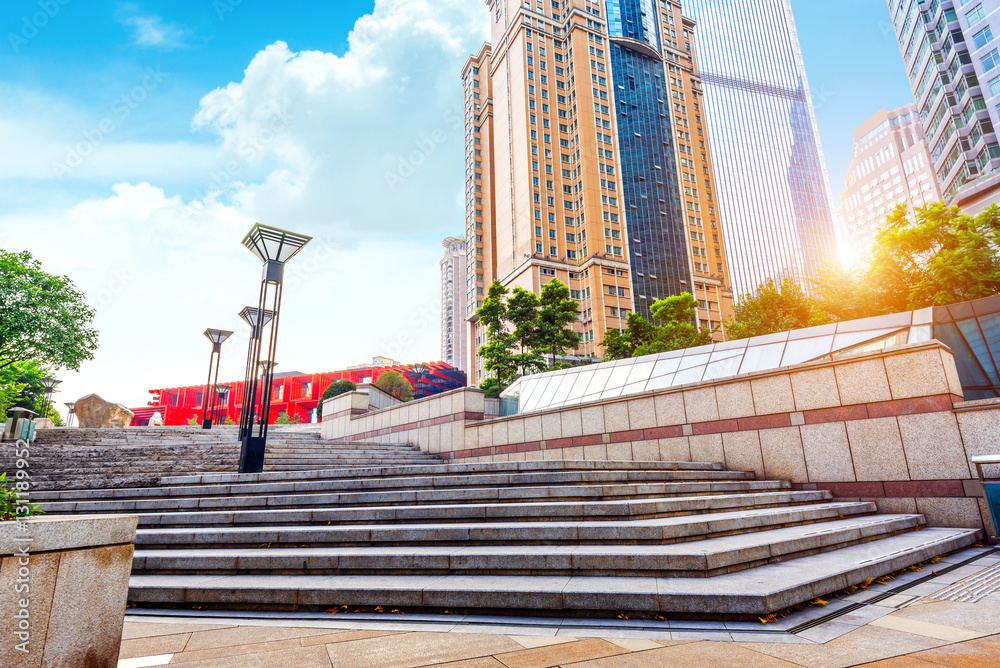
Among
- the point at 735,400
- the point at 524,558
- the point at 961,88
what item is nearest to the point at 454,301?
the point at 961,88

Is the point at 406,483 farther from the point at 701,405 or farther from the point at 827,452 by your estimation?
the point at 827,452

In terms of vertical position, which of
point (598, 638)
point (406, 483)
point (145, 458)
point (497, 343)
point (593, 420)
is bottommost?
point (598, 638)

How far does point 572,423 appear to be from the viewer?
42.6ft

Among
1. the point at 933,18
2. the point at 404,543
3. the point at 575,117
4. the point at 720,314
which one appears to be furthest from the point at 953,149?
the point at 404,543

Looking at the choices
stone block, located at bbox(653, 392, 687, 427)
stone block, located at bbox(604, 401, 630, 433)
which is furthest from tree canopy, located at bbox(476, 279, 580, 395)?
stone block, located at bbox(653, 392, 687, 427)

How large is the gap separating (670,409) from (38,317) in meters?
31.6

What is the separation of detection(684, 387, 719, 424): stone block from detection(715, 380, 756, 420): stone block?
0.38 feet

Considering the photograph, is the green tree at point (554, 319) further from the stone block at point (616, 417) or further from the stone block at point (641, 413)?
the stone block at point (641, 413)

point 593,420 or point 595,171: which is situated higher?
point 595,171

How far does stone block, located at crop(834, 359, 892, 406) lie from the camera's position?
8484 mm

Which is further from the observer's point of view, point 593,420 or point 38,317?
point 38,317

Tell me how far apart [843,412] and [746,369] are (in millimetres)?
4559

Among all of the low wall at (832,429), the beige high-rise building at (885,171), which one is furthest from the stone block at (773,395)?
the beige high-rise building at (885,171)

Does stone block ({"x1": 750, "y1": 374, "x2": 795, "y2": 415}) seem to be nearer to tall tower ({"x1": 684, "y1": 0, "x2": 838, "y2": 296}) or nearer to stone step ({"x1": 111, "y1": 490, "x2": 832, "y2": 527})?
stone step ({"x1": 111, "y1": 490, "x2": 832, "y2": 527})
